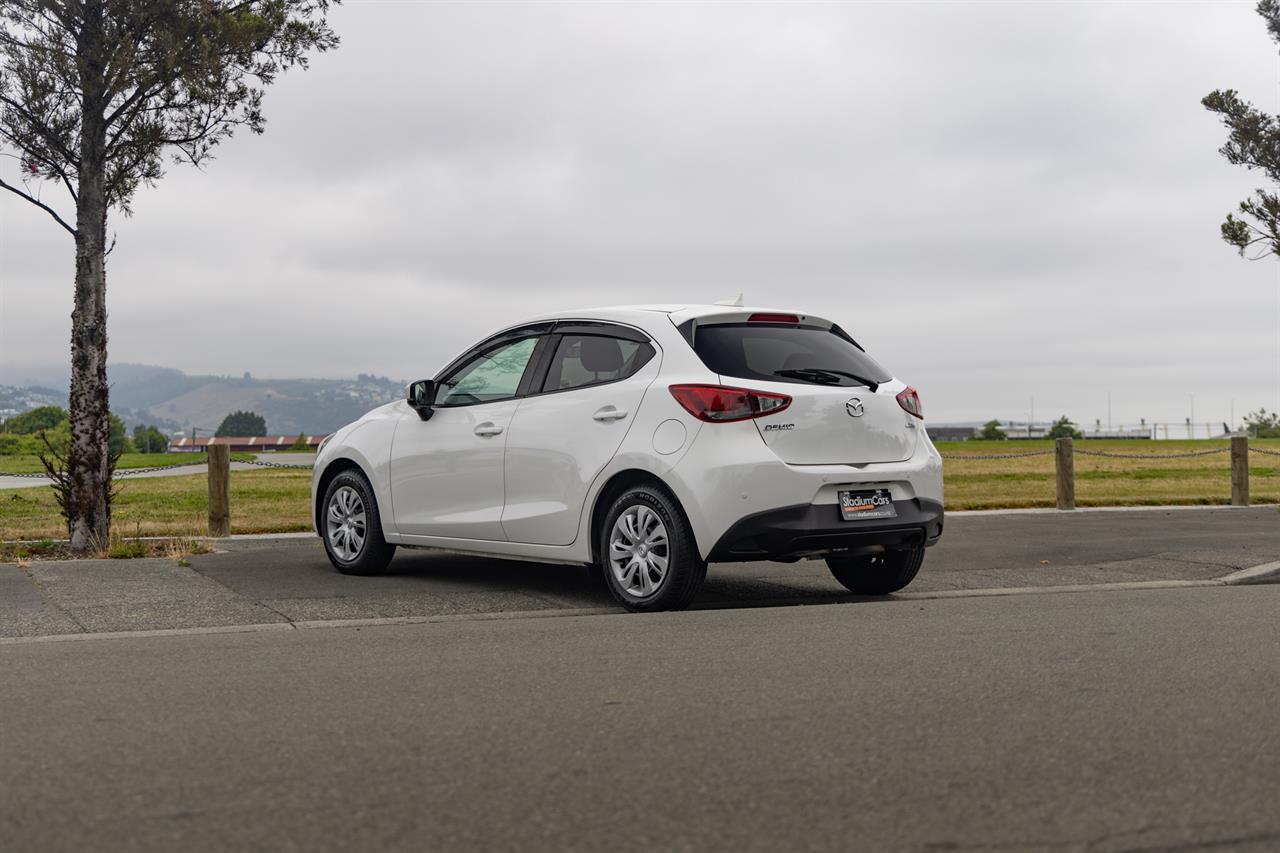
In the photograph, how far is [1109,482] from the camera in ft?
93.9

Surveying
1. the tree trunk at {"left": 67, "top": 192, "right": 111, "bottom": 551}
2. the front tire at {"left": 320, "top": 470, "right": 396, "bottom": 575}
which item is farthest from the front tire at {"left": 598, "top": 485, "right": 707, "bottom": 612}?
the tree trunk at {"left": 67, "top": 192, "right": 111, "bottom": 551}

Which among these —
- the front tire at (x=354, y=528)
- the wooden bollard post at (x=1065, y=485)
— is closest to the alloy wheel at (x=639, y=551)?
the front tire at (x=354, y=528)

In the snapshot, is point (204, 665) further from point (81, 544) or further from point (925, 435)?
point (81, 544)

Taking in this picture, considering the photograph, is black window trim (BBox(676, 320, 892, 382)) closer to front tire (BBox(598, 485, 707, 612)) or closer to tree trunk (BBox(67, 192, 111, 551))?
front tire (BBox(598, 485, 707, 612))

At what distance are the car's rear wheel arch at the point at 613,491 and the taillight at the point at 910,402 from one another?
5.35 feet

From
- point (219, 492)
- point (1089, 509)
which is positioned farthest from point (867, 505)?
point (1089, 509)

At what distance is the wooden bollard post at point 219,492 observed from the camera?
1420cm

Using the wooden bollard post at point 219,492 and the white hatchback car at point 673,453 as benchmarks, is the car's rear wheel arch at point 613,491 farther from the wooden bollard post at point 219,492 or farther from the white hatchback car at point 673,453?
the wooden bollard post at point 219,492

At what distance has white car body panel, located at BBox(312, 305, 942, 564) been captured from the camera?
25.7ft

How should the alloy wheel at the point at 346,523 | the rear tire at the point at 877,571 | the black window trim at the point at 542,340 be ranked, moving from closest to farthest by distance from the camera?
the black window trim at the point at 542,340
the rear tire at the point at 877,571
the alloy wheel at the point at 346,523

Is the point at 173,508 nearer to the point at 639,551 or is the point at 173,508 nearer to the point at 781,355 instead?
the point at 639,551

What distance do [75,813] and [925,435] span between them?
19.7ft

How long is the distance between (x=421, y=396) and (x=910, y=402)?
3.40 meters

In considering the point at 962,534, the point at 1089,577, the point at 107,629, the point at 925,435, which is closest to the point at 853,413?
the point at 925,435
